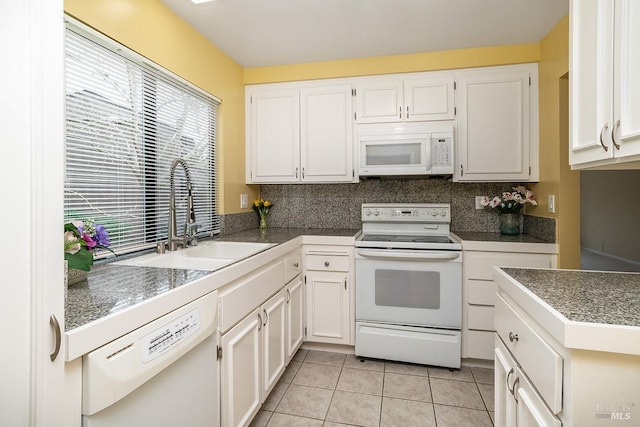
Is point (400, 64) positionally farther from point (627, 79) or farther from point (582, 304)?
point (582, 304)

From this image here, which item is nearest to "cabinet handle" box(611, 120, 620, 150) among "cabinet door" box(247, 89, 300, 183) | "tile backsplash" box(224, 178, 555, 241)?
"tile backsplash" box(224, 178, 555, 241)

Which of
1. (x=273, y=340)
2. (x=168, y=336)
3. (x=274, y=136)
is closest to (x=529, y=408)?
(x=168, y=336)

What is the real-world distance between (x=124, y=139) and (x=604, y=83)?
199 cm

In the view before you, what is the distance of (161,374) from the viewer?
995 mm

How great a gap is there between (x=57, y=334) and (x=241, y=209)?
7.30 feet

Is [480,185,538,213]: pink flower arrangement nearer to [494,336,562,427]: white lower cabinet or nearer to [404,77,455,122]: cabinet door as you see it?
[404,77,455,122]: cabinet door

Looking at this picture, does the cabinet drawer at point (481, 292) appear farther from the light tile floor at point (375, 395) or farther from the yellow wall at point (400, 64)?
the yellow wall at point (400, 64)

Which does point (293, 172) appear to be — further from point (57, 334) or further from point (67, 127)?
point (57, 334)

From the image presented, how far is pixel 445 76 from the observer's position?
251 cm

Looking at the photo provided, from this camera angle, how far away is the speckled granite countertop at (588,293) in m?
0.79

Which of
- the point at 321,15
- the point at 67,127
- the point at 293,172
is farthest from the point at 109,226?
the point at 321,15

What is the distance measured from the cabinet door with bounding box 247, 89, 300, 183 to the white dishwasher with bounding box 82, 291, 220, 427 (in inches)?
67.6

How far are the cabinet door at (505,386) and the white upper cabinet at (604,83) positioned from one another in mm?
739

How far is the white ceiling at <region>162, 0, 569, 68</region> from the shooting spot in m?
1.91
